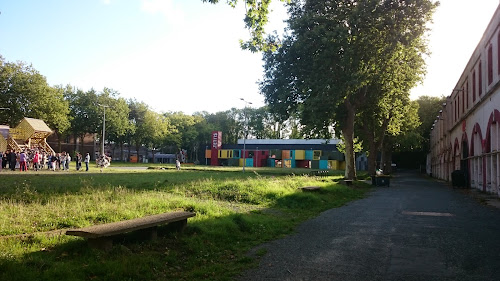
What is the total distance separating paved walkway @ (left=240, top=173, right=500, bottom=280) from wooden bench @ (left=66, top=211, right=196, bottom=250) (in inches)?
71.8

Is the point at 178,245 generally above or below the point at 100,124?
below

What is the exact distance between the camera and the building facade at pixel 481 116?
21.4 meters

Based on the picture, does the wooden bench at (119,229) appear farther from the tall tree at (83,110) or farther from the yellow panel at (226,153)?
the yellow panel at (226,153)

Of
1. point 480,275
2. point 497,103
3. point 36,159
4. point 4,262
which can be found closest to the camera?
point 4,262

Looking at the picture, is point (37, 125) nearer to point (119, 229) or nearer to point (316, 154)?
point (119, 229)

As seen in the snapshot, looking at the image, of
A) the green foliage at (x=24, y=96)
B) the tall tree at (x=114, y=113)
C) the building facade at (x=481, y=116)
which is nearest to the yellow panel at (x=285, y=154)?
the tall tree at (x=114, y=113)

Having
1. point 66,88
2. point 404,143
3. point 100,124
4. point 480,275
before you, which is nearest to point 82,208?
point 480,275

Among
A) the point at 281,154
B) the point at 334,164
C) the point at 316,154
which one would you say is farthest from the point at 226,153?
the point at 334,164

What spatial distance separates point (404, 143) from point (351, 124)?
2995 centimetres

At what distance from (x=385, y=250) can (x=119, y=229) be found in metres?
4.87

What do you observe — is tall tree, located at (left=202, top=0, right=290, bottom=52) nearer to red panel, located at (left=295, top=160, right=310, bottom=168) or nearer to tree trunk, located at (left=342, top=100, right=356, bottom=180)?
tree trunk, located at (left=342, top=100, right=356, bottom=180)

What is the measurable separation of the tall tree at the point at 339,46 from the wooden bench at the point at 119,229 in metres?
19.7

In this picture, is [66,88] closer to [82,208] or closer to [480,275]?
[82,208]

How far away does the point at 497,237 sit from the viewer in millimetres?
9062
